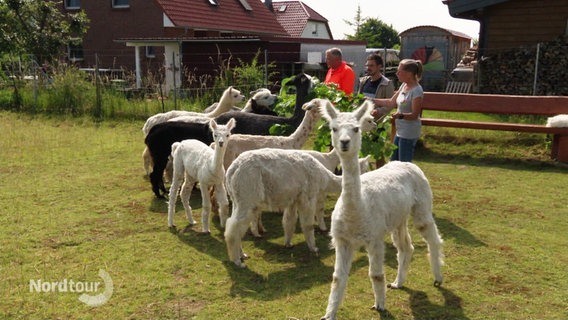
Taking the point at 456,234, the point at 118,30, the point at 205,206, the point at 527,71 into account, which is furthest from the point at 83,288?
the point at 118,30

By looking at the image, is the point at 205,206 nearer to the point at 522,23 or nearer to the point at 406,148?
the point at 406,148

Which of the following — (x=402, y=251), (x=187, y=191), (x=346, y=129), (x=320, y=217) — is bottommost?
(x=320, y=217)

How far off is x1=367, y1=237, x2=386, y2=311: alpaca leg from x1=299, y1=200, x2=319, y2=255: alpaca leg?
1359mm

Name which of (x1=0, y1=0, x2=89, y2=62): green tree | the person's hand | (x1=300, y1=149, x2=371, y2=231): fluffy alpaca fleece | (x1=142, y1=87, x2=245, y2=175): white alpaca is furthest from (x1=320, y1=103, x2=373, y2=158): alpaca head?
(x1=0, y1=0, x2=89, y2=62): green tree

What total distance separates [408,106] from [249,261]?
8.18ft

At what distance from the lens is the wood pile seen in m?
13.6

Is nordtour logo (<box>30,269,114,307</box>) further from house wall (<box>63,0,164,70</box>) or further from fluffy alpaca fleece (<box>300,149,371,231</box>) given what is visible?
A: house wall (<box>63,0,164,70</box>)

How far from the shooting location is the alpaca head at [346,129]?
11.0ft

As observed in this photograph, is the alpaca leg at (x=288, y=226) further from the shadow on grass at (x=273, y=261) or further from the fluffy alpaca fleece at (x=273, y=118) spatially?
the fluffy alpaca fleece at (x=273, y=118)

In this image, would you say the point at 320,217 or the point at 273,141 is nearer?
the point at 320,217

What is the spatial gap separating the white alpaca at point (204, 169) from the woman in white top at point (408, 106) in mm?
1945

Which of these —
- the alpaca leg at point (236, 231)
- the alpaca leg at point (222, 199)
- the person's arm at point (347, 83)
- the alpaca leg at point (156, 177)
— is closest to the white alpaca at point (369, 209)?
the alpaca leg at point (236, 231)

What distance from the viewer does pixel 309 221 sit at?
520cm

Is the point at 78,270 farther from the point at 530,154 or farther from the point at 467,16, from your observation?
the point at 467,16
